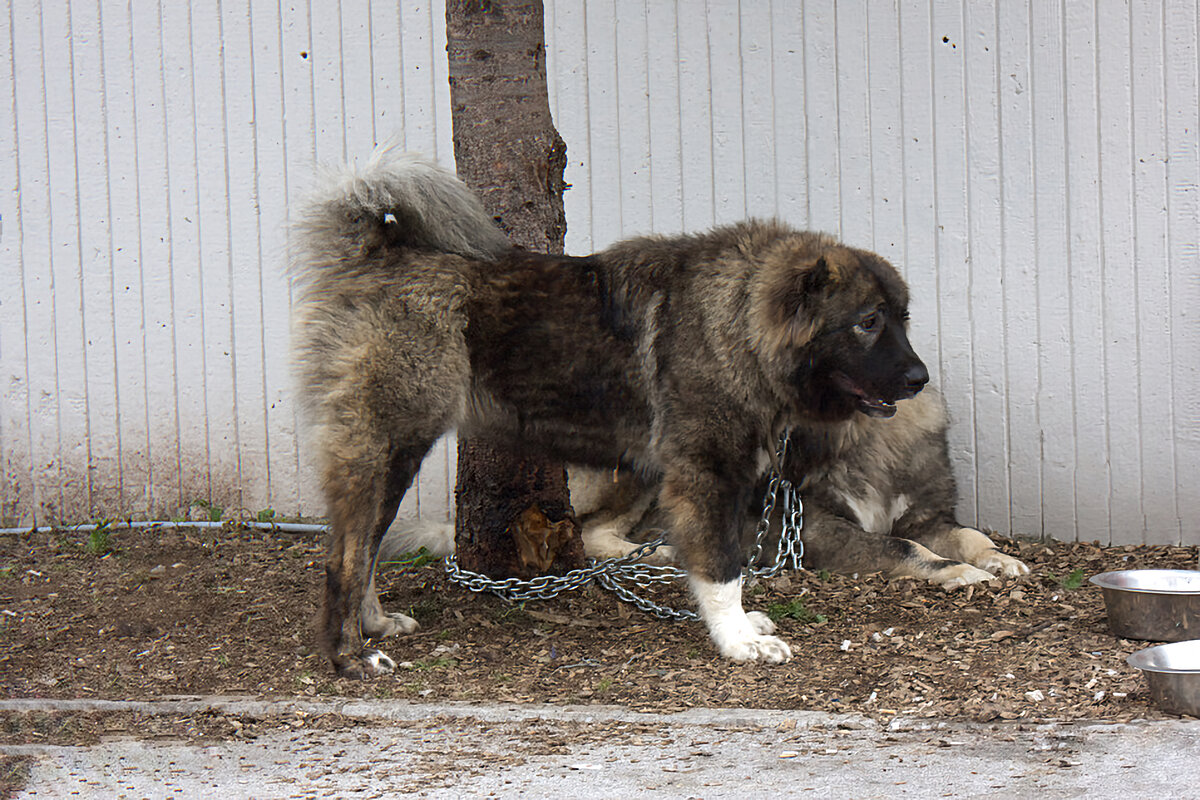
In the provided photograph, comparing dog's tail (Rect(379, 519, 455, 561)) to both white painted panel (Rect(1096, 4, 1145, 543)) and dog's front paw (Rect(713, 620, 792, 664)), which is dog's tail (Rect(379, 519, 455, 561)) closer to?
dog's front paw (Rect(713, 620, 792, 664))

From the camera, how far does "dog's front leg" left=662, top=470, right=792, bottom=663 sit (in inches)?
171

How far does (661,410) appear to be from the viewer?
4.45m

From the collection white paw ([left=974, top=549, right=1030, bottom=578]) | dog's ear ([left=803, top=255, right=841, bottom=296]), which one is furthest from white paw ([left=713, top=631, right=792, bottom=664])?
white paw ([left=974, top=549, right=1030, bottom=578])

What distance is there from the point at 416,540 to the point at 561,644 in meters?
1.51

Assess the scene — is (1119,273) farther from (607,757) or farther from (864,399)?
(607,757)

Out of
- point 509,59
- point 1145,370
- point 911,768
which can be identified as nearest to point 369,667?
point 911,768

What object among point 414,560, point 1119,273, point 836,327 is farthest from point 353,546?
point 1119,273

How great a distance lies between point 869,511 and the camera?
5918mm

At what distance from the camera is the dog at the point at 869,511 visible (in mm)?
5590

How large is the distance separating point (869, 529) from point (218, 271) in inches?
151

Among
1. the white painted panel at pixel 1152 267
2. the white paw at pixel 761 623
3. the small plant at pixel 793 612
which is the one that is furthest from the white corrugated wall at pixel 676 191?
the white paw at pixel 761 623

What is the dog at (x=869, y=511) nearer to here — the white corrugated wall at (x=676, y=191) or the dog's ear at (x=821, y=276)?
the white corrugated wall at (x=676, y=191)

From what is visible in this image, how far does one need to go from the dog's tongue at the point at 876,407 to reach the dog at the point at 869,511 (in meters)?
0.94

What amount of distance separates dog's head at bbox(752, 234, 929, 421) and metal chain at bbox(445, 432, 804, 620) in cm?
55
